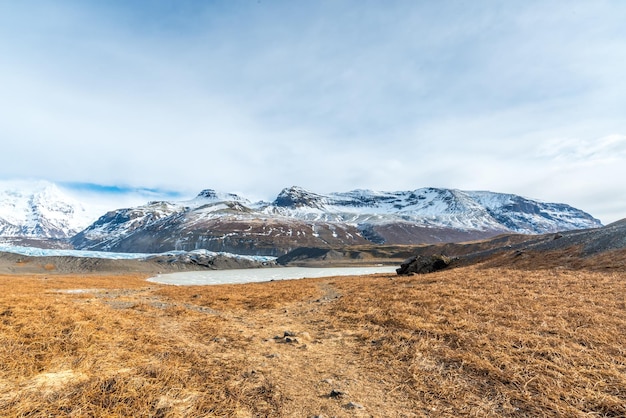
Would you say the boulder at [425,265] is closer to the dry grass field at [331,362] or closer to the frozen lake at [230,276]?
the dry grass field at [331,362]

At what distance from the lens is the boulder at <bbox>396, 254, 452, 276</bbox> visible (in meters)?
29.8

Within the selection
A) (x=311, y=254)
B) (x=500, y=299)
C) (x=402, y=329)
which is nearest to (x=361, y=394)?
(x=402, y=329)

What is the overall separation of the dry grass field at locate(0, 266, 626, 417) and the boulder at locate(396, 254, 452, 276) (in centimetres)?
1925

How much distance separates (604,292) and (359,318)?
9.09 metres

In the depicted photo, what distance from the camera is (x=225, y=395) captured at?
4871mm

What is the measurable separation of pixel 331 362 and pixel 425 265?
86.1ft

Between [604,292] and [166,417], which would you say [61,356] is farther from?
[604,292]

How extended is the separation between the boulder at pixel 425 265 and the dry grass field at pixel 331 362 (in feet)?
63.2

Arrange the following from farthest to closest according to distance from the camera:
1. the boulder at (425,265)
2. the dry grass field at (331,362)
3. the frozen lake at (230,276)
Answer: the frozen lake at (230,276), the boulder at (425,265), the dry grass field at (331,362)

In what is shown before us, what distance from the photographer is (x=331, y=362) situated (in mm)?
6625

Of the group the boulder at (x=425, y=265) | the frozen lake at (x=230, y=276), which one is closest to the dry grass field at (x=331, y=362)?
the boulder at (x=425, y=265)

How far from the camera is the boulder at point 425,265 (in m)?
29.8

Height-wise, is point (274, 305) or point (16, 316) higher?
point (16, 316)

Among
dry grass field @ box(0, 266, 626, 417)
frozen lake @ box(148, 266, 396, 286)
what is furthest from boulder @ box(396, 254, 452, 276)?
frozen lake @ box(148, 266, 396, 286)
